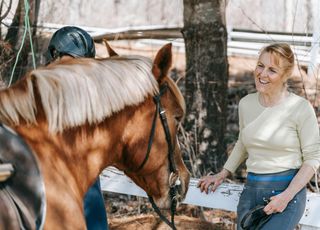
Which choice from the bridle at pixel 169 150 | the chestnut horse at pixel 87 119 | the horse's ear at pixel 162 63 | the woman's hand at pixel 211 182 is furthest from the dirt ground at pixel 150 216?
the horse's ear at pixel 162 63

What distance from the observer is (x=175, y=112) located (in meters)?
3.01

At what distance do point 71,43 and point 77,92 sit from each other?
872mm

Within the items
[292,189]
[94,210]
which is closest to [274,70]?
[292,189]

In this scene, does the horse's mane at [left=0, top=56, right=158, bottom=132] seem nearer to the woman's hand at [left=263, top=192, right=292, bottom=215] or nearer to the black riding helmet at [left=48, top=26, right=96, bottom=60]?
the black riding helmet at [left=48, top=26, right=96, bottom=60]

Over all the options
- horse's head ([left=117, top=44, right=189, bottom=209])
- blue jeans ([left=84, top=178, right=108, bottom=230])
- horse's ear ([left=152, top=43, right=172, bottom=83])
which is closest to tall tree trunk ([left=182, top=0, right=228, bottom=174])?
blue jeans ([left=84, top=178, right=108, bottom=230])

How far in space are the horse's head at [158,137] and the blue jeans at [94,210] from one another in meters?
0.43

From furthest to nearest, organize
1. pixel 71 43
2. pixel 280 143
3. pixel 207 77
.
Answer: pixel 207 77
pixel 71 43
pixel 280 143

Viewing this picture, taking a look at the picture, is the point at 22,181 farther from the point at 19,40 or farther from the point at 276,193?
the point at 19,40

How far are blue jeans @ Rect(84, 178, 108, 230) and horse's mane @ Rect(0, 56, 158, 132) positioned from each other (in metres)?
0.93

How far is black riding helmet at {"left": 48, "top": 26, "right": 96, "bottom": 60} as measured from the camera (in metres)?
3.38

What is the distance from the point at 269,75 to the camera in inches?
124

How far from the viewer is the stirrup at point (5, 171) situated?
229 centimetres

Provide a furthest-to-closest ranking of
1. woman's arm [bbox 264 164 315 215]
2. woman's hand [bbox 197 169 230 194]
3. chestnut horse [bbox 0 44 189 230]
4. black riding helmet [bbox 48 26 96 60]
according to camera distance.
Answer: woman's hand [bbox 197 169 230 194], black riding helmet [bbox 48 26 96 60], woman's arm [bbox 264 164 315 215], chestnut horse [bbox 0 44 189 230]

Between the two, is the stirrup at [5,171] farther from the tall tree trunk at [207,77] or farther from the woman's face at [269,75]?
the tall tree trunk at [207,77]
